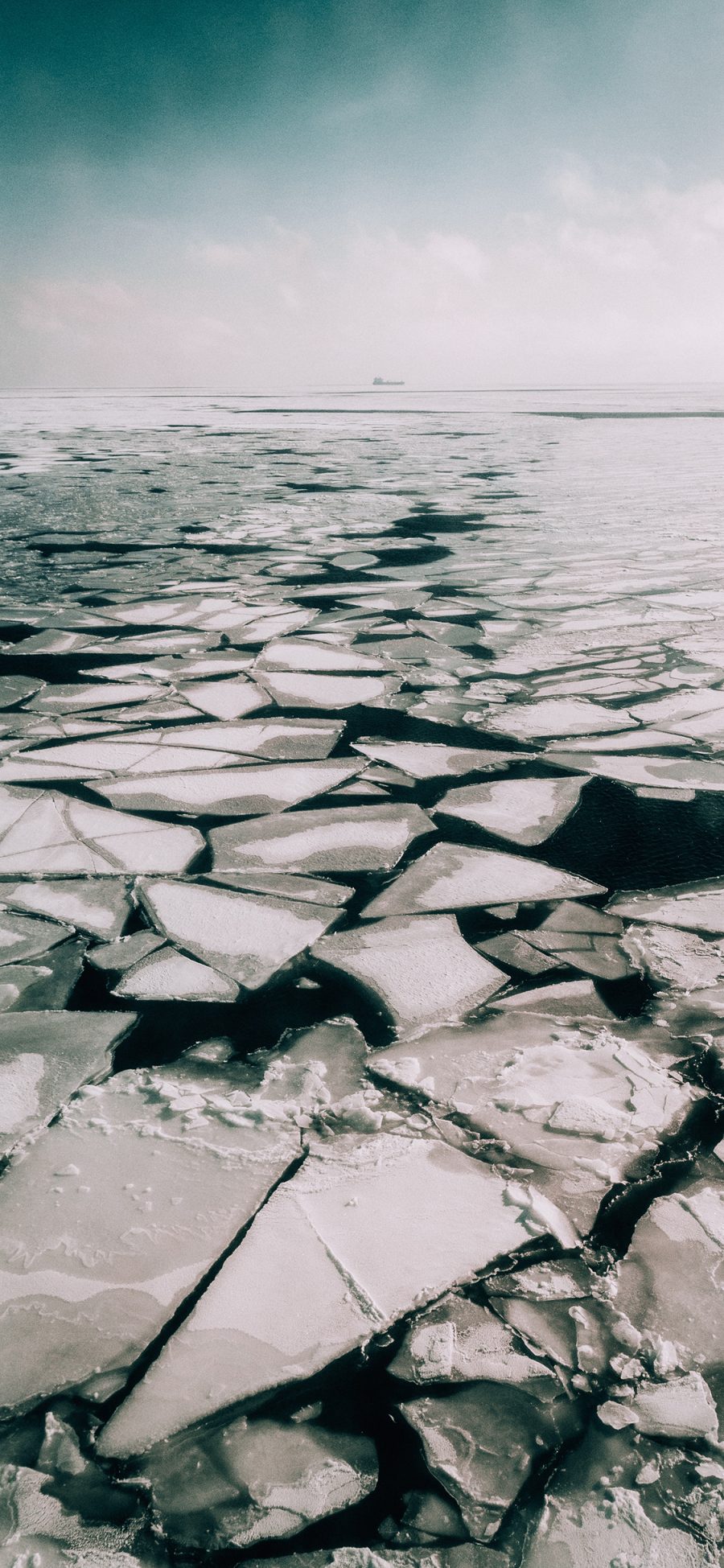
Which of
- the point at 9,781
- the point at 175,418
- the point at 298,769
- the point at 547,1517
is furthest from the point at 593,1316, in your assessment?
the point at 175,418

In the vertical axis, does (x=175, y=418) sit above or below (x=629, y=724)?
above

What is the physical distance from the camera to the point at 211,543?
495 centimetres

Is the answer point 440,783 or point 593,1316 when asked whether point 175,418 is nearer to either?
point 440,783

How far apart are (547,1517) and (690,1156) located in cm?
45

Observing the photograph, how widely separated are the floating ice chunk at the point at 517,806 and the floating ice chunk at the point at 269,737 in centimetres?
42

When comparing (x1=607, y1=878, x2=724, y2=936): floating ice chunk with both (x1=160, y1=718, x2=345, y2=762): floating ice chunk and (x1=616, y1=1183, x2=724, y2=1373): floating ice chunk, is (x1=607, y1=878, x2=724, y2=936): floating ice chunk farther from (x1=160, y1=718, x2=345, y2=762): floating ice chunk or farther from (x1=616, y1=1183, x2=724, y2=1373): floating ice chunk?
(x1=160, y1=718, x2=345, y2=762): floating ice chunk

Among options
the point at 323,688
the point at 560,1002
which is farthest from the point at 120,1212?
the point at 323,688

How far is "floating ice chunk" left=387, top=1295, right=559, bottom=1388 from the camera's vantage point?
84 centimetres

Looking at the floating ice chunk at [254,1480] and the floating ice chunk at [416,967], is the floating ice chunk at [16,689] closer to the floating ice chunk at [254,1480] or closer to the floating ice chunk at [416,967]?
the floating ice chunk at [416,967]

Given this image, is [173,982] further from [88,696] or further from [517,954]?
[88,696]

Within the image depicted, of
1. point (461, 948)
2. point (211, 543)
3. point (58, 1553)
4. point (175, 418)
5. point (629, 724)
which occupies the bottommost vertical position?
point (58, 1553)

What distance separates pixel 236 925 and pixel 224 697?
4.00ft

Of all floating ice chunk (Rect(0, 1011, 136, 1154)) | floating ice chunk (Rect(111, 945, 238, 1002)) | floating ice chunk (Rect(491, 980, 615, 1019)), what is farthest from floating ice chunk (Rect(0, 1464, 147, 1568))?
floating ice chunk (Rect(491, 980, 615, 1019))

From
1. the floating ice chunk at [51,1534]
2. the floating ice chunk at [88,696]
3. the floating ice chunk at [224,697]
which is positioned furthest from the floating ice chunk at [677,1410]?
the floating ice chunk at [88,696]
